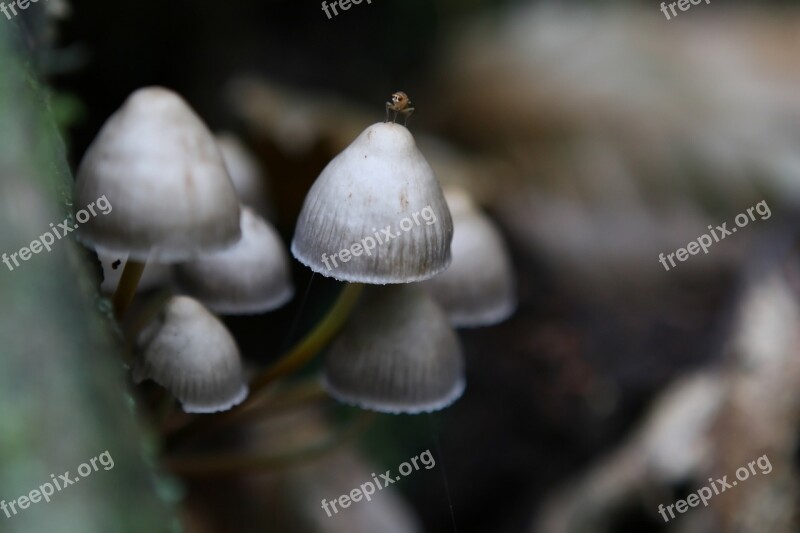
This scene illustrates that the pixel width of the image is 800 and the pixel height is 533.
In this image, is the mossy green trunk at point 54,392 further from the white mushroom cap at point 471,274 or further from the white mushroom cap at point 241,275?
the white mushroom cap at point 471,274

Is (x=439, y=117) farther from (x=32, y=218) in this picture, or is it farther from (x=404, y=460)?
(x=32, y=218)

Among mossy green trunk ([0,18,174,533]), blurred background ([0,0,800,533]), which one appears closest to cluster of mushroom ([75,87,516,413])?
mossy green trunk ([0,18,174,533])

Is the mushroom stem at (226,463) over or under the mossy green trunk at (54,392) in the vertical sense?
under

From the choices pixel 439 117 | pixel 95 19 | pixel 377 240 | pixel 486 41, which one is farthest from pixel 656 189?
pixel 377 240

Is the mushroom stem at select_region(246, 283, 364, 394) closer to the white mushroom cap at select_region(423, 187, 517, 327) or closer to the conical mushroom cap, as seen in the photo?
the conical mushroom cap

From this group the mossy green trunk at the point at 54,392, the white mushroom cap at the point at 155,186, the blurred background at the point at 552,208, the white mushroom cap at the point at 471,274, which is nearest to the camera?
the mossy green trunk at the point at 54,392

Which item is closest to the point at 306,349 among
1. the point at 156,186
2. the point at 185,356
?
the point at 185,356

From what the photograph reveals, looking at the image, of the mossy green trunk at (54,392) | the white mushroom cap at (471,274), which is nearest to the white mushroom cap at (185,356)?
the mossy green trunk at (54,392)

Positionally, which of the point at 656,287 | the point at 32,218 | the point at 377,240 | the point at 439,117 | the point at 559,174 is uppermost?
the point at 32,218
